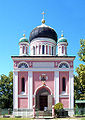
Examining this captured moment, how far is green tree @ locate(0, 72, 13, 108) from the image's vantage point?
1360 inches

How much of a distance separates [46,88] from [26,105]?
11.3ft

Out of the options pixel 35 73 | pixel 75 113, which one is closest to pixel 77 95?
pixel 75 113

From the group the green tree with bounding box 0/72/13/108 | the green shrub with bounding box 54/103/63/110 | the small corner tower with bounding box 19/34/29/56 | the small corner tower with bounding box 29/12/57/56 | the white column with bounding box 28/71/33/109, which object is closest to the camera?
the green shrub with bounding box 54/103/63/110

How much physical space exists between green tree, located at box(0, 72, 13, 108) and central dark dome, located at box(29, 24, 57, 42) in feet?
33.4

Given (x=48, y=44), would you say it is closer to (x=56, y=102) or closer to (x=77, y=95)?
(x=56, y=102)

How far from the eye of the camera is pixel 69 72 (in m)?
26.2

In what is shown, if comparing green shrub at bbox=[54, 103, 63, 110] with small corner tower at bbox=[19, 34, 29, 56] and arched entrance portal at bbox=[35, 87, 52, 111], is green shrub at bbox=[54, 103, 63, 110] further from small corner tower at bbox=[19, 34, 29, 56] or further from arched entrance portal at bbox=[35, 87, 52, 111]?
small corner tower at bbox=[19, 34, 29, 56]

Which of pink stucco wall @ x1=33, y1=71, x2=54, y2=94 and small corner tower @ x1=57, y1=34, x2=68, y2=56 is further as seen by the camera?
small corner tower @ x1=57, y1=34, x2=68, y2=56

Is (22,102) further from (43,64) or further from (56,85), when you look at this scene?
(43,64)

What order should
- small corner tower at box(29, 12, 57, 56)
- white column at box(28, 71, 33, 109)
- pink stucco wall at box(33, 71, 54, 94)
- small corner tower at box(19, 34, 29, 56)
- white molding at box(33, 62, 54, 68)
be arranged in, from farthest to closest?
small corner tower at box(29, 12, 57, 56) → small corner tower at box(19, 34, 29, 56) → white molding at box(33, 62, 54, 68) → pink stucco wall at box(33, 71, 54, 94) → white column at box(28, 71, 33, 109)

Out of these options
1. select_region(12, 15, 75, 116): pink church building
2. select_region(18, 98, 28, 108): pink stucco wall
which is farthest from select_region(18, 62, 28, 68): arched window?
select_region(18, 98, 28, 108): pink stucco wall

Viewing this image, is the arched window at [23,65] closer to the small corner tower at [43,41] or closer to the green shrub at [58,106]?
the small corner tower at [43,41]

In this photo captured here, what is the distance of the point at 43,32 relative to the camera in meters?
29.5

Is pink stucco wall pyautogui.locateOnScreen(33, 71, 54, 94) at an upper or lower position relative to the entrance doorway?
upper
